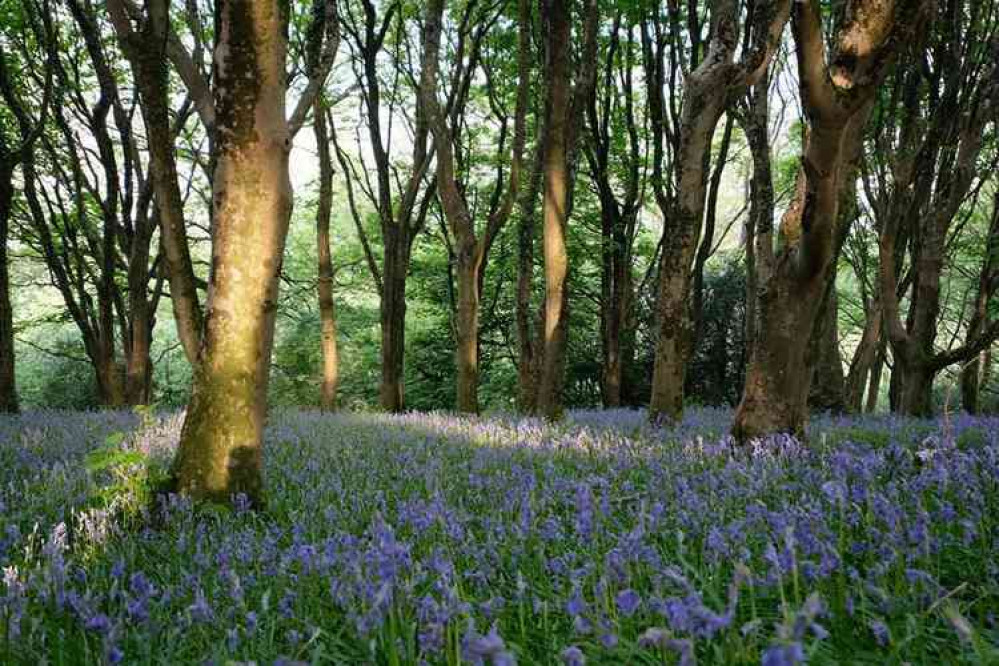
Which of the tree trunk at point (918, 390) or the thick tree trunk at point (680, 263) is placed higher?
the thick tree trunk at point (680, 263)

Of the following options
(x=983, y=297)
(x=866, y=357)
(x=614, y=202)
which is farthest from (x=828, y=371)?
(x=614, y=202)

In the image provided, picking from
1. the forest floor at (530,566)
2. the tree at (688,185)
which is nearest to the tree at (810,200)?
the forest floor at (530,566)

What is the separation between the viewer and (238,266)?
4406 mm

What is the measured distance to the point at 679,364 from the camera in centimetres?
895

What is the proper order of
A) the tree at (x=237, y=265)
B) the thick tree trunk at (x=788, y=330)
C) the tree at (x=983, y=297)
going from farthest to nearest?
the tree at (x=983, y=297)
the thick tree trunk at (x=788, y=330)
the tree at (x=237, y=265)

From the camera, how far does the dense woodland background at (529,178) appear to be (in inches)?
387

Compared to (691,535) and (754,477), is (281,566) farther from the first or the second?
(754,477)

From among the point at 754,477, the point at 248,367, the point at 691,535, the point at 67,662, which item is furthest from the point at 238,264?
the point at 754,477

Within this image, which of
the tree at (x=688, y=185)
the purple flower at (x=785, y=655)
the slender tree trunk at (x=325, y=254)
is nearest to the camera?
the purple flower at (x=785, y=655)

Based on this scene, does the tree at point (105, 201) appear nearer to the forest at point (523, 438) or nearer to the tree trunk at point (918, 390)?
the forest at point (523, 438)

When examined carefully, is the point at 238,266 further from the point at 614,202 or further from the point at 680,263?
the point at 614,202

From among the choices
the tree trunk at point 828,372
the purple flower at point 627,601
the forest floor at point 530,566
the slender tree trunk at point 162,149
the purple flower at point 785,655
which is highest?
the slender tree trunk at point 162,149

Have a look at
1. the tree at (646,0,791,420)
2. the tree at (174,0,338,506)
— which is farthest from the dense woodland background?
the tree at (174,0,338,506)

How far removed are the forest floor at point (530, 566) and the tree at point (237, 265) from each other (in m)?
0.34
